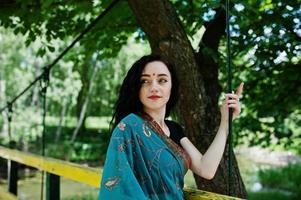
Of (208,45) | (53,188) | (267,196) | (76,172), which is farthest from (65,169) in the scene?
(267,196)

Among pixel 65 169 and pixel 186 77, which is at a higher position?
pixel 186 77

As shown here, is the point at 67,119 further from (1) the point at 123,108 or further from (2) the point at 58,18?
(1) the point at 123,108

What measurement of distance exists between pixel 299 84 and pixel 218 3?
1393 mm

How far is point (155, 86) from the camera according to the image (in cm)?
153

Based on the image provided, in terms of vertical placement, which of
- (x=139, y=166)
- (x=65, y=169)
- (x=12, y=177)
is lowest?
(x=12, y=177)

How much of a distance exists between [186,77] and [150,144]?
938mm

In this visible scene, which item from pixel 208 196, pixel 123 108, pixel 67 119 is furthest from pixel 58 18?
pixel 67 119

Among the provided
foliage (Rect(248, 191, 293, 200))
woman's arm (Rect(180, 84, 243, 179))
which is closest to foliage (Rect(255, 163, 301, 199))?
foliage (Rect(248, 191, 293, 200))

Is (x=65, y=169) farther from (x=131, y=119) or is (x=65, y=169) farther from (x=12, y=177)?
(x=12, y=177)

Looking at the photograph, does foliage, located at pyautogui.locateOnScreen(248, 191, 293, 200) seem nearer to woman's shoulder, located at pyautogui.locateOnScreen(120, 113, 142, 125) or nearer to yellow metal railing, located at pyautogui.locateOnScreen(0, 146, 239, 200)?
yellow metal railing, located at pyautogui.locateOnScreen(0, 146, 239, 200)

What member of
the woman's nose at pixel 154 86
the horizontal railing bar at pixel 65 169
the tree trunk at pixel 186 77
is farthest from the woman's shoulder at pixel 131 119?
the tree trunk at pixel 186 77

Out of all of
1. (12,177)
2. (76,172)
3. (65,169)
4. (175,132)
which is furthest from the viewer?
(12,177)

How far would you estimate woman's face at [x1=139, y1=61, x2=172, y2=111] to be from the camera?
1521mm

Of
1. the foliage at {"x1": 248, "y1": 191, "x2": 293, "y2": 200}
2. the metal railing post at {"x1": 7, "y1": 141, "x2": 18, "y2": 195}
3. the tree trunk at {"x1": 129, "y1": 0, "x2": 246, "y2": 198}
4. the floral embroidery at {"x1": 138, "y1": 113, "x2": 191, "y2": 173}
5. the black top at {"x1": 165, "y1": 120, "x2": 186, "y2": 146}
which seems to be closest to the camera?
the floral embroidery at {"x1": 138, "y1": 113, "x2": 191, "y2": 173}
